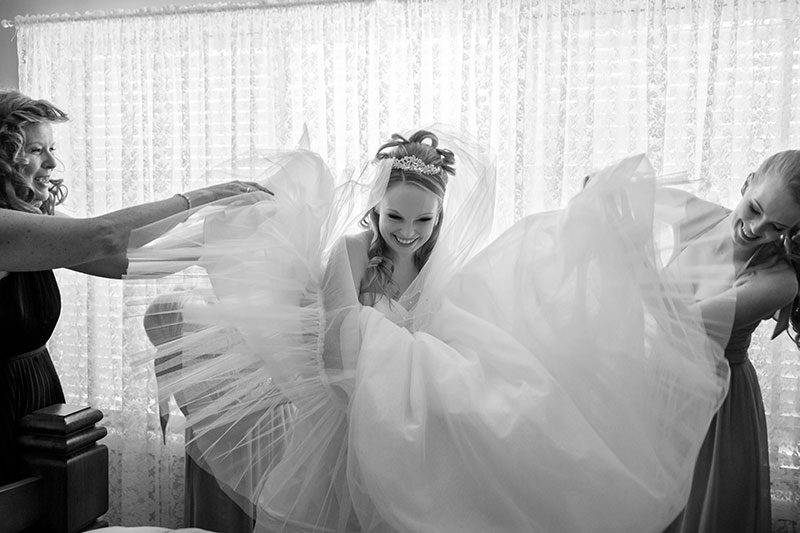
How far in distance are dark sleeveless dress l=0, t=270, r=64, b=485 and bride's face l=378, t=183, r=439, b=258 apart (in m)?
0.79

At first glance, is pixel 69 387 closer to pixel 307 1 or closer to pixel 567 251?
pixel 307 1

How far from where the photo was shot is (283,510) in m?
1.42

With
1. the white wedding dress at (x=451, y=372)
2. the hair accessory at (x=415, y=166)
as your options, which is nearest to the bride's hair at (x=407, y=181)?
the hair accessory at (x=415, y=166)

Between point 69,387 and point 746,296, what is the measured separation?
3.11 metres

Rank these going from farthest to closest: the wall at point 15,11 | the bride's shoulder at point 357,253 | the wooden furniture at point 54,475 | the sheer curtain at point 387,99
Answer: the wall at point 15,11 < the sheer curtain at point 387,99 < the bride's shoulder at point 357,253 < the wooden furniture at point 54,475

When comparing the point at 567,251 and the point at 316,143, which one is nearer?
the point at 567,251

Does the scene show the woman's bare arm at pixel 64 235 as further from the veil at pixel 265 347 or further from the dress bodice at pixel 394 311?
the dress bodice at pixel 394 311

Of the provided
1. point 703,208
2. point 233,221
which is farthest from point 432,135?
point 703,208

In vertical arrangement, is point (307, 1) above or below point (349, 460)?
above

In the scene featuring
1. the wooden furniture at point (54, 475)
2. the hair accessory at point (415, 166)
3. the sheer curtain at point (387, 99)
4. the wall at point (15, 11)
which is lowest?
the wooden furniture at point (54, 475)

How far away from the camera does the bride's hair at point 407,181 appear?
176 centimetres

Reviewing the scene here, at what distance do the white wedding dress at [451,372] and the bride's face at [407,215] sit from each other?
17 cm

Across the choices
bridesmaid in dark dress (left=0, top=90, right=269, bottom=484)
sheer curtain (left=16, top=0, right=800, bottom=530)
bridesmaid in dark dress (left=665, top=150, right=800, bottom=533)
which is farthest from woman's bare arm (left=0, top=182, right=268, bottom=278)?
bridesmaid in dark dress (left=665, top=150, right=800, bottom=533)

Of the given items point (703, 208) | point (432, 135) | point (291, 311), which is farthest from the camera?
point (703, 208)
